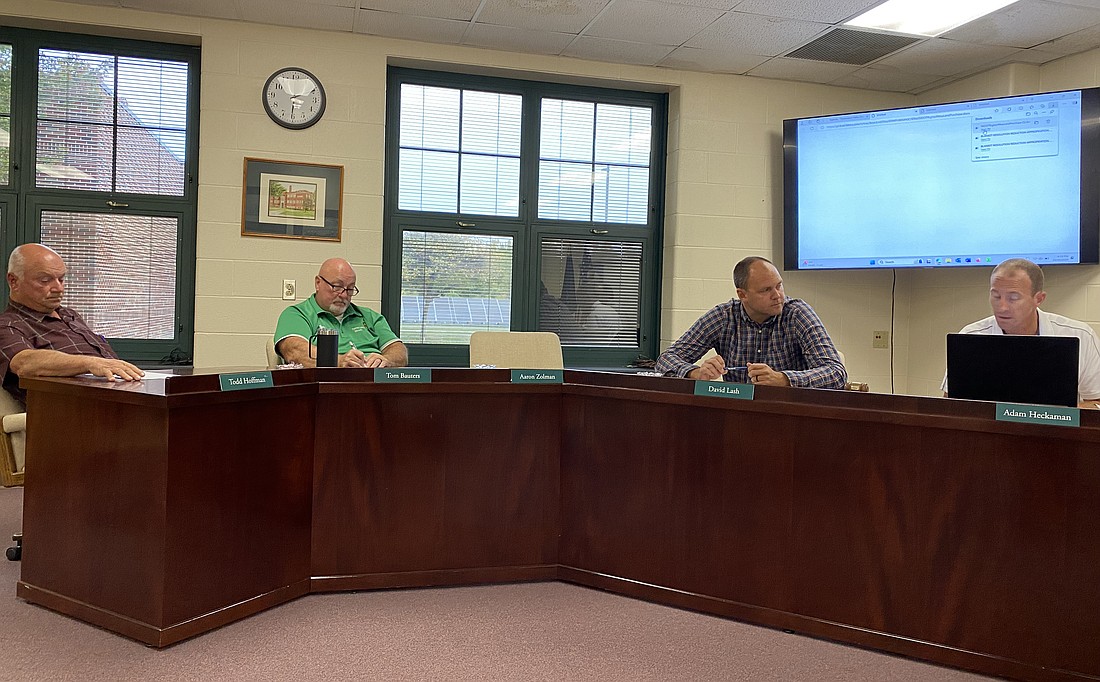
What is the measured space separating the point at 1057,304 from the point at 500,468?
3.56 metres

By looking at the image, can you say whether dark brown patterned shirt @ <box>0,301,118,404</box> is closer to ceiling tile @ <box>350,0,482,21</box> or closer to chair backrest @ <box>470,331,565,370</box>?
chair backrest @ <box>470,331,565,370</box>

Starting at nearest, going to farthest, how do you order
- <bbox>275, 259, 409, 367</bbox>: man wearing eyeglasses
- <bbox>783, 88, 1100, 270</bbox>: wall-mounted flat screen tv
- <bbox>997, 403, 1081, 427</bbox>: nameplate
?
<bbox>997, 403, 1081, 427</bbox>: nameplate
<bbox>275, 259, 409, 367</bbox>: man wearing eyeglasses
<bbox>783, 88, 1100, 270</bbox>: wall-mounted flat screen tv

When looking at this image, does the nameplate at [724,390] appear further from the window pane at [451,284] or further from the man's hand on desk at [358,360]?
the window pane at [451,284]

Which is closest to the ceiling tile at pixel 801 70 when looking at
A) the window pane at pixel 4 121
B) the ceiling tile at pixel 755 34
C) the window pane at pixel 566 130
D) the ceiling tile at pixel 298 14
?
the ceiling tile at pixel 755 34

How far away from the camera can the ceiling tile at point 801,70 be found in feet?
16.8

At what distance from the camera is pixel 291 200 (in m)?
4.76

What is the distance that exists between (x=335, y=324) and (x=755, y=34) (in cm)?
271

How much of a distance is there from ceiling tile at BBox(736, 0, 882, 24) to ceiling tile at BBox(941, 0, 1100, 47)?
670mm

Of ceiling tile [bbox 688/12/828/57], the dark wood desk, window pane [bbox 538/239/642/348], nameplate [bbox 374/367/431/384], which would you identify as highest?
ceiling tile [bbox 688/12/828/57]

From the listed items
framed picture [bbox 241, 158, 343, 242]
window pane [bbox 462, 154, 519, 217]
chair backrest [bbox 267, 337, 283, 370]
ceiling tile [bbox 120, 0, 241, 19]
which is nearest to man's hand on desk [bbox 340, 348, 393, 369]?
chair backrest [bbox 267, 337, 283, 370]

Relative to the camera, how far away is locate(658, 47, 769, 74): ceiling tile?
4.95m

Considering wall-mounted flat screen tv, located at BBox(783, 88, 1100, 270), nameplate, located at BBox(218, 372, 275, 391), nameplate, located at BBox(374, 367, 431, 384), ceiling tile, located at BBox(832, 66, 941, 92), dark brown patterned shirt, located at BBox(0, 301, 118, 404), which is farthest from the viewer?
ceiling tile, located at BBox(832, 66, 941, 92)

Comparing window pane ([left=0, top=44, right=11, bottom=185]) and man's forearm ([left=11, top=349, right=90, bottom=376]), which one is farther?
window pane ([left=0, top=44, right=11, bottom=185])

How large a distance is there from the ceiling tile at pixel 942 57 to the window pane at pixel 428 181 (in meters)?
2.62
